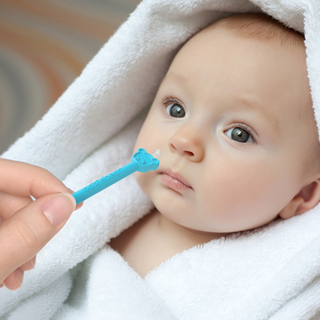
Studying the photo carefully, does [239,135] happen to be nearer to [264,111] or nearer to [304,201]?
[264,111]

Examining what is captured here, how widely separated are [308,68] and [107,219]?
0.63m

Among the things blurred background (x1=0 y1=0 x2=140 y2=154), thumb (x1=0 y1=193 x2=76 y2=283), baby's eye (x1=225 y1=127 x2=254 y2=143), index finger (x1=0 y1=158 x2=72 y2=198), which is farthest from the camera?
blurred background (x1=0 y1=0 x2=140 y2=154)

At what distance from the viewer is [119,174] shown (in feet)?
2.52

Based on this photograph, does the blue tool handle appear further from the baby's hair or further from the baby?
the baby's hair

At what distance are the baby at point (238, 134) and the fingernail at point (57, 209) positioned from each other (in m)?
0.30

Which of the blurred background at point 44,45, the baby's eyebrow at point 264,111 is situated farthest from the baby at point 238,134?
the blurred background at point 44,45

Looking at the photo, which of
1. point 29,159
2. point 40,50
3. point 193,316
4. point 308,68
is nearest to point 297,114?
point 308,68

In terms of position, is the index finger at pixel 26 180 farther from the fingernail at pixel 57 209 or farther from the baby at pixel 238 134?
the baby at pixel 238 134

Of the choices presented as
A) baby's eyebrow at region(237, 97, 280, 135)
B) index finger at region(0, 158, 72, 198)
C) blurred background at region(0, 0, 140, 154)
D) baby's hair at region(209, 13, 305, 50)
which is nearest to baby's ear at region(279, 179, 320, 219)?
baby's eyebrow at region(237, 97, 280, 135)

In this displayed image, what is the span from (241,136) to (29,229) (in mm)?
499

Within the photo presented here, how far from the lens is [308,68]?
33.5 inches

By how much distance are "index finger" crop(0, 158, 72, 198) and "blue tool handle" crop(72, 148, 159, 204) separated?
71 mm

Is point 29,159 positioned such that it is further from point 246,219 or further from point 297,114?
point 297,114

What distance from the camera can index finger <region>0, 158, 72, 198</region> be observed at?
777 mm
